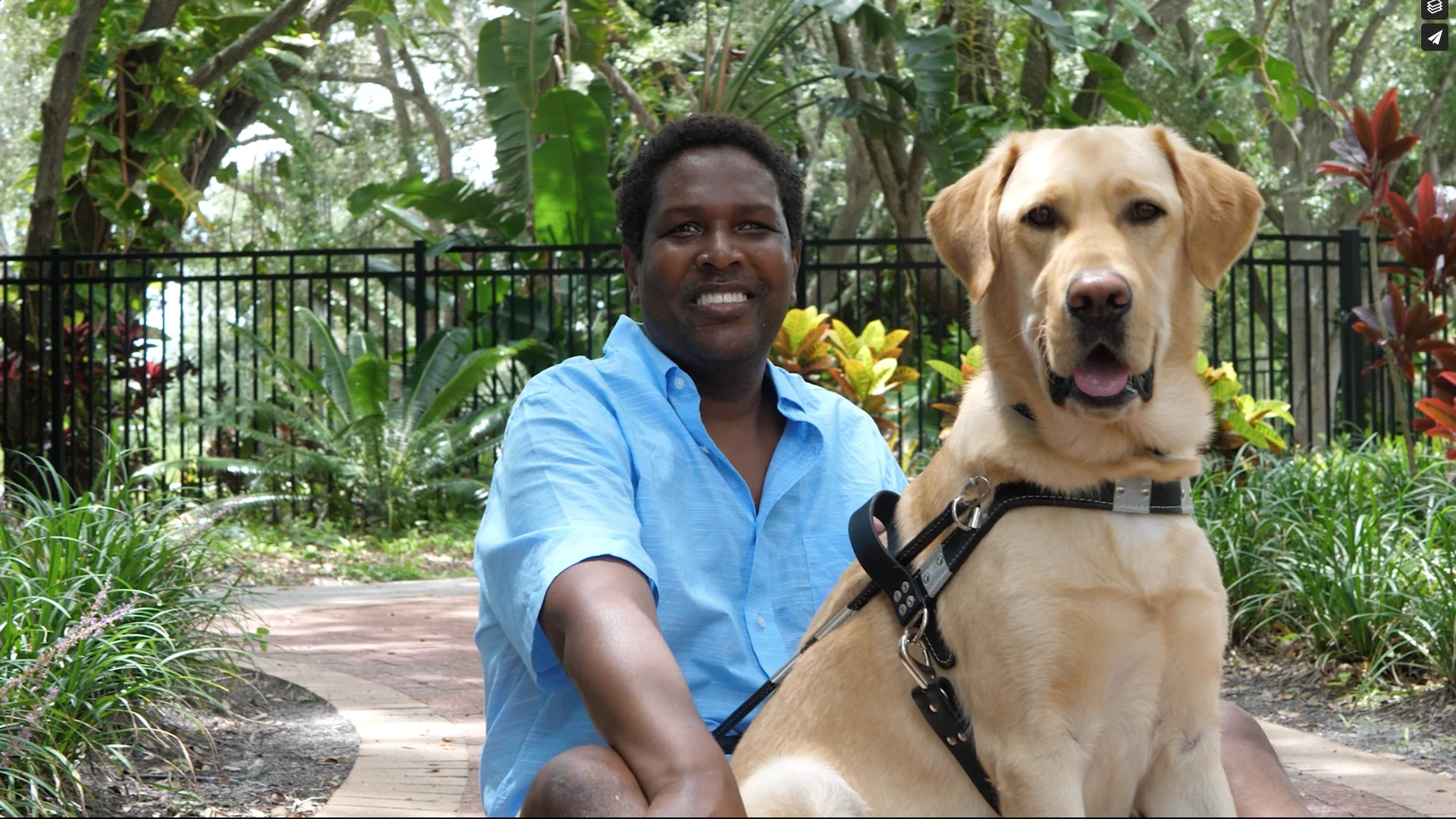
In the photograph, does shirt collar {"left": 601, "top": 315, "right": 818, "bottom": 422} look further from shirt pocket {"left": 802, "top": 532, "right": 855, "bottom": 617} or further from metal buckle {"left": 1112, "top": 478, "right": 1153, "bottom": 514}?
metal buckle {"left": 1112, "top": 478, "right": 1153, "bottom": 514}

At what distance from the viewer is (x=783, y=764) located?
2.11 m

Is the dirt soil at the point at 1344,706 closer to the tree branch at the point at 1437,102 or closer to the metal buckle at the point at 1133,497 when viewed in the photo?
the metal buckle at the point at 1133,497

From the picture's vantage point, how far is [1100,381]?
2.10 metres

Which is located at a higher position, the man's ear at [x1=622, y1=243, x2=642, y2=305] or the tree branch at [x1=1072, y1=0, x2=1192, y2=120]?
the tree branch at [x1=1072, y1=0, x2=1192, y2=120]

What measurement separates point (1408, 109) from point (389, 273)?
15083mm

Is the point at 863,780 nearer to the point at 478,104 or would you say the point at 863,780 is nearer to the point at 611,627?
the point at 611,627

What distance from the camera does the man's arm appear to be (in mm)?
1861

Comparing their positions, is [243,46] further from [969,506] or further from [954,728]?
[954,728]

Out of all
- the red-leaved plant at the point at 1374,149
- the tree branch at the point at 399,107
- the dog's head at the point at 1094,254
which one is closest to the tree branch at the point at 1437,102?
the red-leaved plant at the point at 1374,149

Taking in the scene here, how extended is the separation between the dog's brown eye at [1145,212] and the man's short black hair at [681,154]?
3.03 feet

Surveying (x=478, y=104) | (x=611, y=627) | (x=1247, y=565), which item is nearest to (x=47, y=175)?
(x=1247, y=565)

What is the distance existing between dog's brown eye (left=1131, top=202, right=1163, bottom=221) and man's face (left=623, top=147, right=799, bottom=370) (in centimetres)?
86

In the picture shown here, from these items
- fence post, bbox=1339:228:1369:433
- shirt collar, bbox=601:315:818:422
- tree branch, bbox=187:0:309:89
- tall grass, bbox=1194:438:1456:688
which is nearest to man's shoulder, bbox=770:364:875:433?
shirt collar, bbox=601:315:818:422

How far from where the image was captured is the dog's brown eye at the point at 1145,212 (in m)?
2.16
